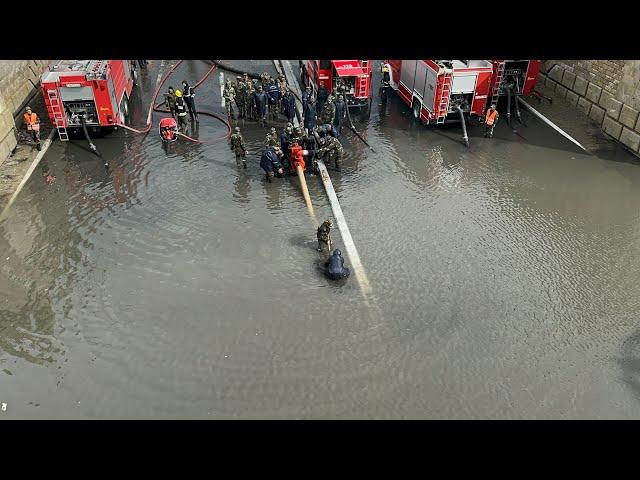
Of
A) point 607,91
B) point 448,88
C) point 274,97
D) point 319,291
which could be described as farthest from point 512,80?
point 319,291

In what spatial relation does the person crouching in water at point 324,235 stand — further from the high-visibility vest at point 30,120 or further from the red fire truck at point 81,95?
the high-visibility vest at point 30,120

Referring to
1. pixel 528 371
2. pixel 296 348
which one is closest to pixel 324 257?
pixel 296 348

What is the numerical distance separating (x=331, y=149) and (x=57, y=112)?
29.5 feet

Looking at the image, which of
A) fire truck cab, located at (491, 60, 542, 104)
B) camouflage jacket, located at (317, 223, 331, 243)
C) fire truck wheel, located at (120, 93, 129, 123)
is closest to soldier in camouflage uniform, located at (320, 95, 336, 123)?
fire truck cab, located at (491, 60, 542, 104)

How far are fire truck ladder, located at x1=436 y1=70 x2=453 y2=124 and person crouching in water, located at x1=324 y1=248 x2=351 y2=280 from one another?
29.4 feet

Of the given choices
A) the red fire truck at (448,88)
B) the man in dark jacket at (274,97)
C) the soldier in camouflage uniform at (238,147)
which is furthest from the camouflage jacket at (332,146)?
the red fire truck at (448,88)

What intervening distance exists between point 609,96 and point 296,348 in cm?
1497

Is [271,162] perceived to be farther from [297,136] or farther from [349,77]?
[349,77]

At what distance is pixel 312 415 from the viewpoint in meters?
8.36

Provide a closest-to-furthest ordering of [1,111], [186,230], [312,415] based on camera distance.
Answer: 1. [312,415]
2. [186,230]
3. [1,111]

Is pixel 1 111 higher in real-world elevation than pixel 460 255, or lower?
higher

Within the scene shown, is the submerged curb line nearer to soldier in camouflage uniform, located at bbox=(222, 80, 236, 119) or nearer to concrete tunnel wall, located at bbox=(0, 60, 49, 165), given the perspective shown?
soldier in camouflage uniform, located at bbox=(222, 80, 236, 119)

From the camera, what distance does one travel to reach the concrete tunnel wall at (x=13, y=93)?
51.0 feet

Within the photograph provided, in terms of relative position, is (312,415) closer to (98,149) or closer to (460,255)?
(460,255)
